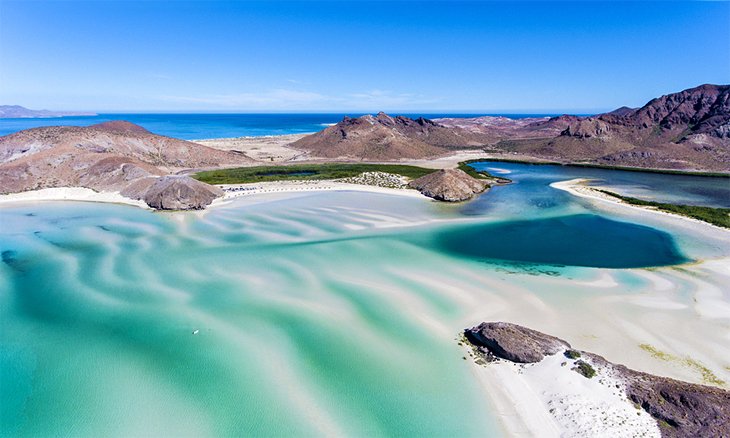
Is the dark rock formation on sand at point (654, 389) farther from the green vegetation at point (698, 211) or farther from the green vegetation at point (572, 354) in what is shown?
the green vegetation at point (698, 211)

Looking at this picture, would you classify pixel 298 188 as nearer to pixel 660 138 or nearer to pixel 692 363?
pixel 692 363

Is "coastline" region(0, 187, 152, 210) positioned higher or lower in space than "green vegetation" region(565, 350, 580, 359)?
higher

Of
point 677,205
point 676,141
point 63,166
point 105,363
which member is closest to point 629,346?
point 105,363

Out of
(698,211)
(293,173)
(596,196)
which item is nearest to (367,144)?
(293,173)

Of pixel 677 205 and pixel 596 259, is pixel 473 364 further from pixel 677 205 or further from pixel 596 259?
pixel 677 205

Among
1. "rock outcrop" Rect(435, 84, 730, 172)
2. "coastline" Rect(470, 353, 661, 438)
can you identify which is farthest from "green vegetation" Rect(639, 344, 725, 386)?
"rock outcrop" Rect(435, 84, 730, 172)

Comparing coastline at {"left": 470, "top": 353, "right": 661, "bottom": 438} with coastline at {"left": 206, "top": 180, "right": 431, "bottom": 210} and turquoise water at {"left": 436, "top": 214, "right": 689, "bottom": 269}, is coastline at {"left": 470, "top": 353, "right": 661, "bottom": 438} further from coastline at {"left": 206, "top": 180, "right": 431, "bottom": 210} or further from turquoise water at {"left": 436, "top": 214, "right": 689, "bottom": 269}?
coastline at {"left": 206, "top": 180, "right": 431, "bottom": 210}
